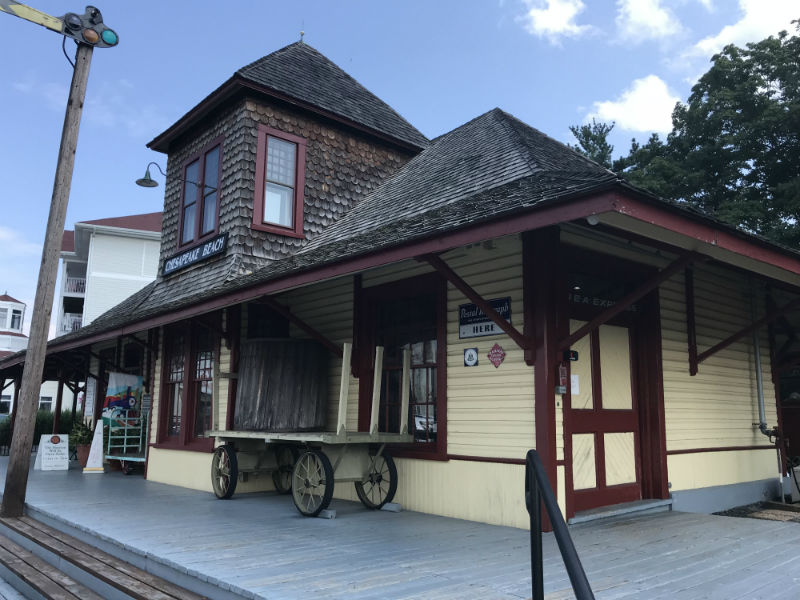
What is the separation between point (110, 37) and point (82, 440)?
8.25 metres

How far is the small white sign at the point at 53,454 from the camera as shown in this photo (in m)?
12.0

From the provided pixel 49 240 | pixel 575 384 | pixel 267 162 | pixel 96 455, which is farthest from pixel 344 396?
pixel 96 455

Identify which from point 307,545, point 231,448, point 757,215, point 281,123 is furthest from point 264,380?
point 757,215

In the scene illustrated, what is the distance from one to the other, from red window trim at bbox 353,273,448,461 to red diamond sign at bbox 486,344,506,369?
68 cm

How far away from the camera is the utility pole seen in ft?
24.8

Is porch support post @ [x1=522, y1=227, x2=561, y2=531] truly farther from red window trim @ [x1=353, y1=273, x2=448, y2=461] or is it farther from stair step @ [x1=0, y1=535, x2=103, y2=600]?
stair step @ [x1=0, y1=535, x2=103, y2=600]

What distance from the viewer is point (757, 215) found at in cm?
1784

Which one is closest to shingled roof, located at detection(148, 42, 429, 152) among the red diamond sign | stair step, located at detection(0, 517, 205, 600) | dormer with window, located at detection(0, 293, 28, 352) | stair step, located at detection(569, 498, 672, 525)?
the red diamond sign

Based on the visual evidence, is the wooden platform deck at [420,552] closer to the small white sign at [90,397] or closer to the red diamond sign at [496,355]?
the red diamond sign at [496,355]

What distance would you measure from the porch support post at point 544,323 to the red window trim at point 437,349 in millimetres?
1205

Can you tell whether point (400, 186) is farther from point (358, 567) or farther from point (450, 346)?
point (358, 567)

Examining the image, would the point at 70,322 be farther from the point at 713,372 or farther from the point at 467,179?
the point at 713,372

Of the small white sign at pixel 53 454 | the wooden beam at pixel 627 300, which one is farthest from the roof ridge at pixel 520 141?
the small white sign at pixel 53 454

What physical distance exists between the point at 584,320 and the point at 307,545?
339cm
